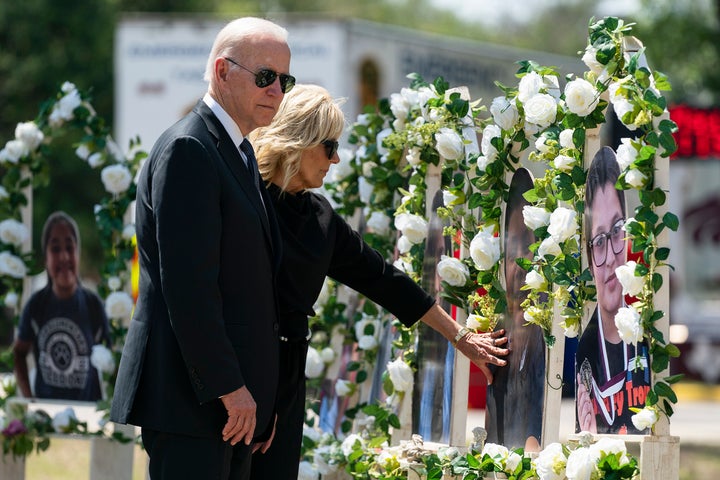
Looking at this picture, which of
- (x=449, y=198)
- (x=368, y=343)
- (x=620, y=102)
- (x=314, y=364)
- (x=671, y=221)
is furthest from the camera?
(x=314, y=364)

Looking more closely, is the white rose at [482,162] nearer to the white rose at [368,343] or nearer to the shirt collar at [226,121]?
the shirt collar at [226,121]

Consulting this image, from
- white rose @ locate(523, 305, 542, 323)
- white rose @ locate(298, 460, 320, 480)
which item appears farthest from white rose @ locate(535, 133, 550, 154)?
white rose @ locate(298, 460, 320, 480)

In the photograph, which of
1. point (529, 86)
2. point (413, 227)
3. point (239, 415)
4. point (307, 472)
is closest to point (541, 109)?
point (529, 86)

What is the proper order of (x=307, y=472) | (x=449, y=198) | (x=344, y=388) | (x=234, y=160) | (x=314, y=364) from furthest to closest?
(x=314, y=364)
(x=344, y=388)
(x=307, y=472)
(x=449, y=198)
(x=234, y=160)

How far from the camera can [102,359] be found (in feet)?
18.7

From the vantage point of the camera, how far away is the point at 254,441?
3.41 metres

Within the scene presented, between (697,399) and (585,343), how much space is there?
40.1 feet

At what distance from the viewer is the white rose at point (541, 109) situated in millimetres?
3727

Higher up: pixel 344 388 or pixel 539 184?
pixel 539 184

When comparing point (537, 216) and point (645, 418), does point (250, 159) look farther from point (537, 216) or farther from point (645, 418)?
point (645, 418)

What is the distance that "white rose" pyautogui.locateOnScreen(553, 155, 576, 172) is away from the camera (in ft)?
12.2

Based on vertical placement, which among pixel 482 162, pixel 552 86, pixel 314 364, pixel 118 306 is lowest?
pixel 314 364

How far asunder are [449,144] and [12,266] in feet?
8.65

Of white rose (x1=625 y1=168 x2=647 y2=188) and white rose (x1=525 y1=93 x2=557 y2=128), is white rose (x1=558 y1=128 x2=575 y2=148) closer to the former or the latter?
white rose (x1=525 y1=93 x2=557 y2=128)
